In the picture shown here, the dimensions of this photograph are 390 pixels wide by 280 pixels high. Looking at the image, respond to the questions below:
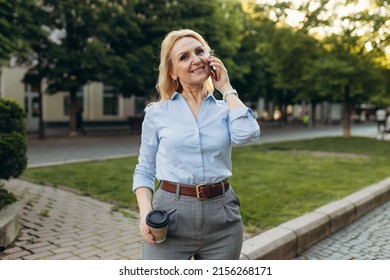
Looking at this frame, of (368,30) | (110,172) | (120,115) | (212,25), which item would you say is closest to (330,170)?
(110,172)

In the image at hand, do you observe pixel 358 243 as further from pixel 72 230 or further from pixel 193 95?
pixel 193 95

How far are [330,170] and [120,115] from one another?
78.8 feet

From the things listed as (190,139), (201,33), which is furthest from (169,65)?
(201,33)

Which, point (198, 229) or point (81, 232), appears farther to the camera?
point (81, 232)

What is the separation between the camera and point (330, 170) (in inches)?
414

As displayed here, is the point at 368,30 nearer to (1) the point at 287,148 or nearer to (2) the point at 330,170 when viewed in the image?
(1) the point at 287,148

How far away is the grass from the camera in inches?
253

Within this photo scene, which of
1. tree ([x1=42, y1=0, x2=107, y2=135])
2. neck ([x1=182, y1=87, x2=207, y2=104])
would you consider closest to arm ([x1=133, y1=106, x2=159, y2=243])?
neck ([x1=182, y1=87, x2=207, y2=104])

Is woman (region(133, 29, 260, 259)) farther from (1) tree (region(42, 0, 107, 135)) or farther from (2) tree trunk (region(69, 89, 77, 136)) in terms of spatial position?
(2) tree trunk (region(69, 89, 77, 136))

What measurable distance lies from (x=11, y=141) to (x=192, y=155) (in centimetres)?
404

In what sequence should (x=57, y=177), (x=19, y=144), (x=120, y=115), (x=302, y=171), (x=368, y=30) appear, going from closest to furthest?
(x=19, y=144), (x=57, y=177), (x=302, y=171), (x=368, y=30), (x=120, y=115)

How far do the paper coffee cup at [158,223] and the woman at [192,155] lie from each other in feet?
0.15

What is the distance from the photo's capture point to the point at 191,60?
2236 mm

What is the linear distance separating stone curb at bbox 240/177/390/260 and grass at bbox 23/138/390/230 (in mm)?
342
